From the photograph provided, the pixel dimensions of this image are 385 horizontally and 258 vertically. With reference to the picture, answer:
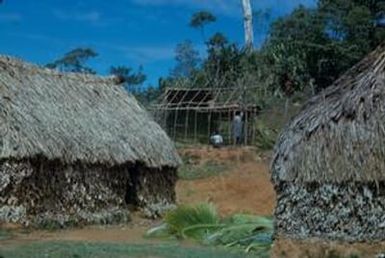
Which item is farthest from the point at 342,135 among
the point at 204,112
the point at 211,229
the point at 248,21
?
the point at 248,21

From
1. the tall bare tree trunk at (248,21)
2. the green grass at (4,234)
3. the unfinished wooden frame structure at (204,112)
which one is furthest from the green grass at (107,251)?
the tall bare tree trunk at (248,21)

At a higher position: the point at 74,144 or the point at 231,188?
the point at 74,144

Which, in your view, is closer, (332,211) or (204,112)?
(332,211)

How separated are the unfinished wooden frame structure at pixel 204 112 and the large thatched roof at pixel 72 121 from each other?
11587 millimetres

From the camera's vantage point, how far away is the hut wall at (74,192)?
16906mm

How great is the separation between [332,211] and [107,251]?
3.69 m

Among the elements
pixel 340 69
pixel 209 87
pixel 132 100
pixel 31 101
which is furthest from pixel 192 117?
pixel 31 101

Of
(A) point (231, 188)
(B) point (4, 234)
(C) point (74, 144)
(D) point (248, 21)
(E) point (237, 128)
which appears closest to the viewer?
(B) point (4, 234)

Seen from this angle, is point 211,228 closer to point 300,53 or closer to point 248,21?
point 300,53

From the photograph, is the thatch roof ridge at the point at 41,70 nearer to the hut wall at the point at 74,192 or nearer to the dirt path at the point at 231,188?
the hut wall at the point at 74,192

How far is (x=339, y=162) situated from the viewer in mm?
12484

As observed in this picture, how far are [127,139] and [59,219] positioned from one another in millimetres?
3341

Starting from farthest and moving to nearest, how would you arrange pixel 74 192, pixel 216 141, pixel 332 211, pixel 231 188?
pixel 216 141 < pixel 231 188 < pixel 74 192 < pixel 332 211

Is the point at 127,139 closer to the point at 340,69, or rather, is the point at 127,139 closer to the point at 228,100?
the point at 340,69
